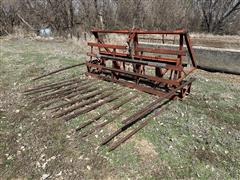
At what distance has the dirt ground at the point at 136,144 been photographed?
2.88 metres

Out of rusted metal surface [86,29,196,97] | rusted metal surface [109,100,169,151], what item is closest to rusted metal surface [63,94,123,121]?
rusted metal surface [86,29,196,97]

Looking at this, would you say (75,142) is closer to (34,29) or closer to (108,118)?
(108,118)

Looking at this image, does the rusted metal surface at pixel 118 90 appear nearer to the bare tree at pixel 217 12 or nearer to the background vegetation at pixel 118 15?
the background vegetation at pixel 118 15

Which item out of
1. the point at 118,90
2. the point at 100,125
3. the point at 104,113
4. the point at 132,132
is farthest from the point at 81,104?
the point at 132,132

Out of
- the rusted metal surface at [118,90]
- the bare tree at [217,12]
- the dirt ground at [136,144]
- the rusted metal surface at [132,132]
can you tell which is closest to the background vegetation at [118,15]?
the bare tree at [217,12]

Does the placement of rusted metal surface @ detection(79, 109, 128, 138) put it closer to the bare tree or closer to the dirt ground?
the dirt ground

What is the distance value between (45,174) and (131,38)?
11.6 feet

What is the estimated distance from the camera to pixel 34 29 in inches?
649

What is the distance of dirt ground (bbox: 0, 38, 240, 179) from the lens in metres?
2.88

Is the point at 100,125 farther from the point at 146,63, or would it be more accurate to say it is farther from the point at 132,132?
the point at 146,63

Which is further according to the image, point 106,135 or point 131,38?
point 131,38

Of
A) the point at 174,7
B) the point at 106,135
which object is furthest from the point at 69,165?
the point at 174,7

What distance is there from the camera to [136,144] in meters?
3.35

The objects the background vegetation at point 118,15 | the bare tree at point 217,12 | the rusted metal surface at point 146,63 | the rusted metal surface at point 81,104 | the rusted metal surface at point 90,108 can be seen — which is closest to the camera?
the rusted metal surface at point 90,108
